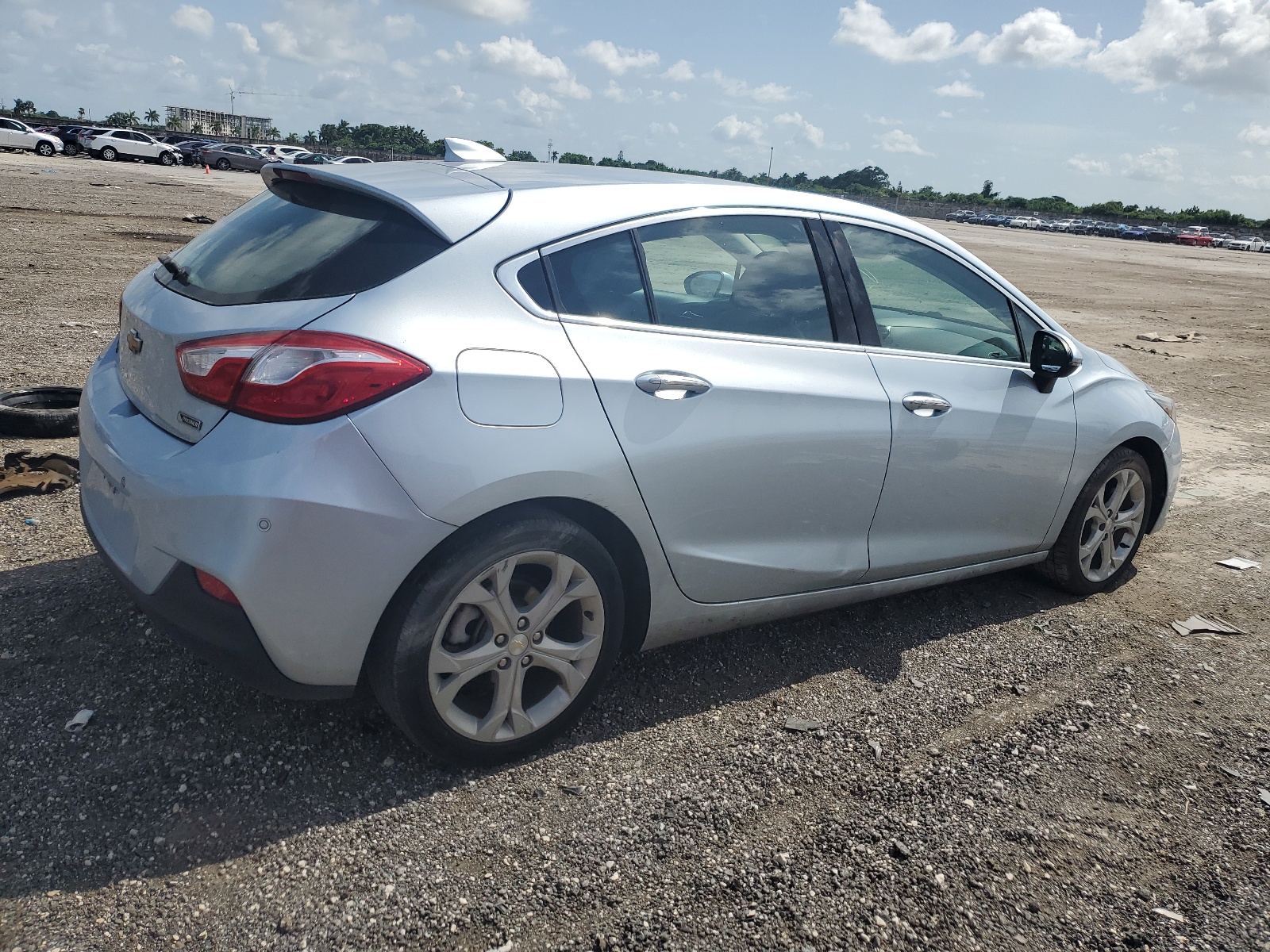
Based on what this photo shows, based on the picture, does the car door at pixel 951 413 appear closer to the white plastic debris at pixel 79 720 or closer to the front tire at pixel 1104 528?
the front tire at pixel 1104 528

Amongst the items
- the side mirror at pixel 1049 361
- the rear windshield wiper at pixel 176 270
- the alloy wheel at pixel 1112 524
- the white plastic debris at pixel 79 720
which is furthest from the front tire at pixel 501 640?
the alloy wheel at pixel 1112 524

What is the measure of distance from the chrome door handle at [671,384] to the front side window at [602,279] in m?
0.21

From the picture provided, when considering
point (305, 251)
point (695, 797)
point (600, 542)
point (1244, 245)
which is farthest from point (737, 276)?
point (1244, 245)

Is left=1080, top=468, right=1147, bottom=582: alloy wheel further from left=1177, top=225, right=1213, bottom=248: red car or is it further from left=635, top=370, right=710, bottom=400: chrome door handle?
left=1177, top=225, right=1213, bottom=248: red car

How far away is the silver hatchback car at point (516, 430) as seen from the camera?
8.14 ft

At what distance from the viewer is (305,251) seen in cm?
277

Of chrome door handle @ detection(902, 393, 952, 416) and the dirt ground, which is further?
chrome door handle @ detection(902, 393, 952, 416)

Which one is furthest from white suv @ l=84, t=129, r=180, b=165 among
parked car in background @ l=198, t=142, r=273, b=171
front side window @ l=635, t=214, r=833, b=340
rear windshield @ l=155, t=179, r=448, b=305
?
front side window @ l=635, t=214, r=833, b=340

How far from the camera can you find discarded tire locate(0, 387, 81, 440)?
5121 mm

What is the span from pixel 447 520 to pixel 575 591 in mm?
516

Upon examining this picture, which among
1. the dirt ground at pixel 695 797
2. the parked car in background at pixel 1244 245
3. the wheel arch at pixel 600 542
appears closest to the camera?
the dirt ground at pixel 695 797

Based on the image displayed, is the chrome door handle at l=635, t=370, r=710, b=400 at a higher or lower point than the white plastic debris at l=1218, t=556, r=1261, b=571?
higher

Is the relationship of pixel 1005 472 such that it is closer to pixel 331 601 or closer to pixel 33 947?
pixel 331 601

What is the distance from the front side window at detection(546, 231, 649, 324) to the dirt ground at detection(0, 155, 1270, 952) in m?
1.39
